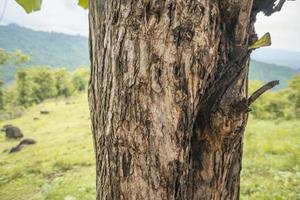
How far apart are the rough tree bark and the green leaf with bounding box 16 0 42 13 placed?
484 millimetres

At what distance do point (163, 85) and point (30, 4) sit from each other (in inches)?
38.9

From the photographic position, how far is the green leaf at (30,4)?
1733 millimetres

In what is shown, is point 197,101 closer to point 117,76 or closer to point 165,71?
point 165,71

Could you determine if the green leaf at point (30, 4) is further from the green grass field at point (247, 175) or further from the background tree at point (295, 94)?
the background tree at point (295, 94)

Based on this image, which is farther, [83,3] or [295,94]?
[295,94]

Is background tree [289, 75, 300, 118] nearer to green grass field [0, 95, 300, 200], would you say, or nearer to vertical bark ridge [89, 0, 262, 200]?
green grass field [0, 95, 300, 200]

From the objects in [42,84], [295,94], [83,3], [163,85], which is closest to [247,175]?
[83,3]

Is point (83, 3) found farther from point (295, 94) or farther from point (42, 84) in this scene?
point (42, 84)

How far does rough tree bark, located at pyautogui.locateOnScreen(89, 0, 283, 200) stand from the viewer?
4.26 ft

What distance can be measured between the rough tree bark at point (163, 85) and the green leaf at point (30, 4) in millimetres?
484

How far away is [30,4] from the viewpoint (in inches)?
69.3

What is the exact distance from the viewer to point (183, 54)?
1.30m

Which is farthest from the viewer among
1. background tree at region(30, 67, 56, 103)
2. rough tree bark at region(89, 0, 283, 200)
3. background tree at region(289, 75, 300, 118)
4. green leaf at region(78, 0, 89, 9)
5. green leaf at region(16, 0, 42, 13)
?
background tree at region(30, 67, 56, 103)

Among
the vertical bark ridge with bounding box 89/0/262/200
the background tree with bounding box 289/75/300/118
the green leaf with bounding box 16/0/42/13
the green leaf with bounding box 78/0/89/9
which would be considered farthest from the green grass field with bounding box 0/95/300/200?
the background tree with bounding box 289/75/300/118
